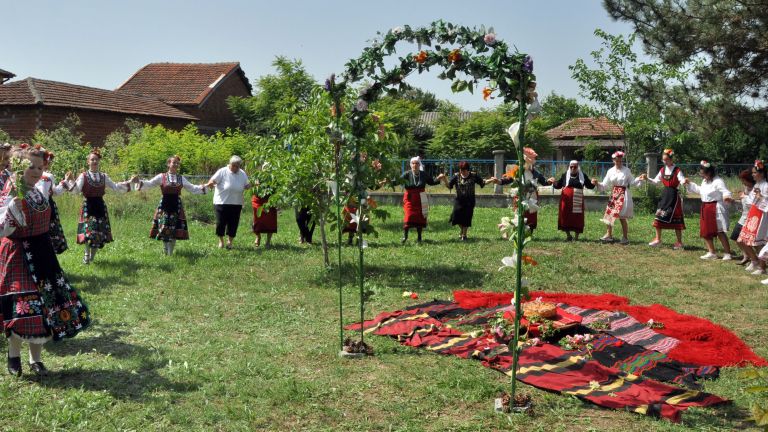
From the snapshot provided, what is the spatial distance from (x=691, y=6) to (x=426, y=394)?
11507mm

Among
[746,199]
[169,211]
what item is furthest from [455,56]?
[746,199]

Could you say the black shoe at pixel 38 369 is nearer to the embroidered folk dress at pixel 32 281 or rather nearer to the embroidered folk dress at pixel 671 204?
the embroidered folk dress at pixel 32 281

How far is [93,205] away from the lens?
1037 cm

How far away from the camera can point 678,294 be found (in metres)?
9.11

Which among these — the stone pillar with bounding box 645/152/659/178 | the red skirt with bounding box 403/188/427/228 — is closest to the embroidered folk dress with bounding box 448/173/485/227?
the red skirt with bounding box 403/188/427/228

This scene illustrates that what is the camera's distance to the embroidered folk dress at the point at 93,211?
10.2m

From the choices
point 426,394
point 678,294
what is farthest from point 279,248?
Result: point 426,394

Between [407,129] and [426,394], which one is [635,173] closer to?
[407,129]

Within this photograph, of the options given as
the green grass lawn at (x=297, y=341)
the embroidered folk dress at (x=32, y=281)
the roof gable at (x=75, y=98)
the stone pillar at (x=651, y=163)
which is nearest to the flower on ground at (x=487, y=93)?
the green grass lawn at (x=297, y=341)

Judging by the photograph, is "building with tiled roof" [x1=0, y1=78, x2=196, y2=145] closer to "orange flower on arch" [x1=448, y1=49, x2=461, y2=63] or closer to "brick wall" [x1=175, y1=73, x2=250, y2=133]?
"brick wall" [x1=175, y1=73, x2=250, y2=133]

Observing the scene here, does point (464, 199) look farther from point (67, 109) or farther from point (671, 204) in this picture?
point (67, 109)

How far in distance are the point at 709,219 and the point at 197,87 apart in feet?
96.6

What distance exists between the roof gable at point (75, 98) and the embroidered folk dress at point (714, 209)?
2398 cm

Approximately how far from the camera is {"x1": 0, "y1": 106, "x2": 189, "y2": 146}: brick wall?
26.8 m
